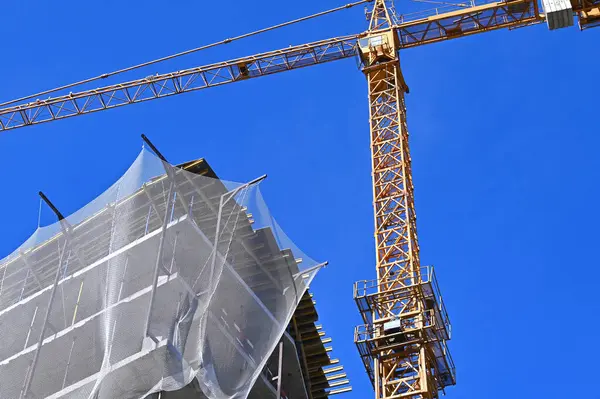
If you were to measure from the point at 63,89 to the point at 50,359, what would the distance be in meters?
31.6

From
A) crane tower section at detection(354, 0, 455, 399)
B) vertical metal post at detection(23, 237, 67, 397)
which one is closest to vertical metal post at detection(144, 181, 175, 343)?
vertical metal post at detection(23, 237, 67, 397)

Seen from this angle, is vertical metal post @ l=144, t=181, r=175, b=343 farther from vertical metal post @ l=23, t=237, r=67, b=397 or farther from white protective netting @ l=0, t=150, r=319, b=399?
vertical metal post @ l=23, t=237, r=67, b=397

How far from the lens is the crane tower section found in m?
32.8

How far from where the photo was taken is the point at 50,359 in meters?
25.1

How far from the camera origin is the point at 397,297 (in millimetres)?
34219

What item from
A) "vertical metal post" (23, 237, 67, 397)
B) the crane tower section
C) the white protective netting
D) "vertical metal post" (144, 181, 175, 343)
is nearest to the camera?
"vertical metal post" (144, 181, 175, 343)

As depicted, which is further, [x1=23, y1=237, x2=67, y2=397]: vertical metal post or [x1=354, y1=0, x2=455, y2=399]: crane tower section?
[x1=354, y1=0, x2=455, y2=399]: crane tower section

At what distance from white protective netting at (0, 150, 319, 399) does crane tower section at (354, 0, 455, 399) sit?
735 centimetres

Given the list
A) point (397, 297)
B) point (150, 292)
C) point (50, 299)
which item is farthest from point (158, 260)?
point (397, 297)

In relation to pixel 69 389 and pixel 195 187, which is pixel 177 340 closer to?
pixel 69 389

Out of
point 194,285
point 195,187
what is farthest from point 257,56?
point 194,285

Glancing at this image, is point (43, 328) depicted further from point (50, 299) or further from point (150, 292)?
point (150, 292)

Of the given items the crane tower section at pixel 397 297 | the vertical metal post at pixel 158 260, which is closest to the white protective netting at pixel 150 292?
the vertical metal post at pixel 158 260

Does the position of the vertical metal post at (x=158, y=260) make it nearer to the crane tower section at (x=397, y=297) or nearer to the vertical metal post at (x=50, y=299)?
the vertical metal post at (x=50, y=299)
